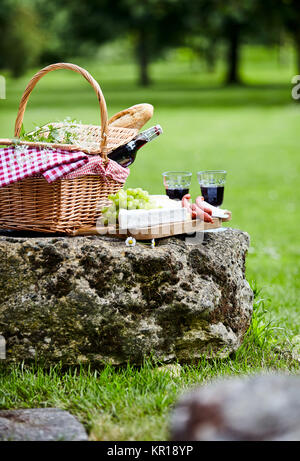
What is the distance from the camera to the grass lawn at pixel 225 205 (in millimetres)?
3256

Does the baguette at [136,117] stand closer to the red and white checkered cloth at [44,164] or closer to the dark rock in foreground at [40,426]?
the red and white checkered cloth at [44,164]

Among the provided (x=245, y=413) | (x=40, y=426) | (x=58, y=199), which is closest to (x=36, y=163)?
(x=58, y=199)

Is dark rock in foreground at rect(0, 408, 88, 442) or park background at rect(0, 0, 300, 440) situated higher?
park background at rect(0, 0, 300, 440)

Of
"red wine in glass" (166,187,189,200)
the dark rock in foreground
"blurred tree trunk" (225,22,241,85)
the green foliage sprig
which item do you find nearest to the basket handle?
the green foliage sprig

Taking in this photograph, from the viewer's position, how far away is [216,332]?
12.3ft

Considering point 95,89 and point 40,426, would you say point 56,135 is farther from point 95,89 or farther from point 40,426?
point 40,426

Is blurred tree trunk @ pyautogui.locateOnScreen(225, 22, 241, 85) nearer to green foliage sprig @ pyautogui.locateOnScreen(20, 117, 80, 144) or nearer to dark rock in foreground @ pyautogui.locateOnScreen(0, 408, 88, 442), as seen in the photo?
green foliage sprig @ pyautogui.locateOnScreen(20, 117, 80, 144)

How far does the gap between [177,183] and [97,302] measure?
3.55 feet

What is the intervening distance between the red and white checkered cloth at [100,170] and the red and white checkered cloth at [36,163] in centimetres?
3

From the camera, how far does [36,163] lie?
3625mm

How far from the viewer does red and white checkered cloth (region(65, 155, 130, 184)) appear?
3.70 meters

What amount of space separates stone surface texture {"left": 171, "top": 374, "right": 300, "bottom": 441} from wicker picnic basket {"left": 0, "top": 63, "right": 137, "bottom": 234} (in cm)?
187

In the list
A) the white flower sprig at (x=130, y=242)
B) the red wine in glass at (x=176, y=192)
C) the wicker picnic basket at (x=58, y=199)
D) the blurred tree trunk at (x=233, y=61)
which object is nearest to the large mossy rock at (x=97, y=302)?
the white flower sprig at (x=130, y=242)
